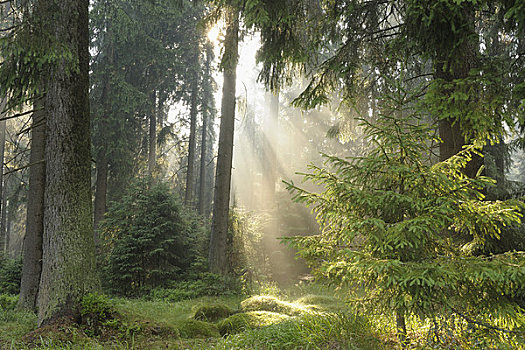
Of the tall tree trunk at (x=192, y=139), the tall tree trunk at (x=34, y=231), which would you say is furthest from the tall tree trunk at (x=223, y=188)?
the tall tree trunk at (x=192, y=139)

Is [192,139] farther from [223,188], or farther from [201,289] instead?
[201,289]

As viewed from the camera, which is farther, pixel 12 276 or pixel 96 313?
pixel 12 276

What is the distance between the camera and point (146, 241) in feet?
34.3

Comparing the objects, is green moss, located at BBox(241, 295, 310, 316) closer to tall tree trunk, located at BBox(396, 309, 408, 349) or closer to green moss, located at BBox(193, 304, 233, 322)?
green moss, located at BBox(193, 304, 233, 322)

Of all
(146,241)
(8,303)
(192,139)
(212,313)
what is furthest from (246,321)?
(192,139)

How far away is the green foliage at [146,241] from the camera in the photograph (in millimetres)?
10523

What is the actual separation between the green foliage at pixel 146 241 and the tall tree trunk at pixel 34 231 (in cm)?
274

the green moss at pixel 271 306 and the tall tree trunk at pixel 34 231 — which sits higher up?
the tall tree trunk at pixel 34 231

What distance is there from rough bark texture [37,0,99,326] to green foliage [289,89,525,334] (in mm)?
A: 3723

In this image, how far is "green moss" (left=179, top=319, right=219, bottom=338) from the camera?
5337mm

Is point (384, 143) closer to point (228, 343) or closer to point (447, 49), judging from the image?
point (447, 49)

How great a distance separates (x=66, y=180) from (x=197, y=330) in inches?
126

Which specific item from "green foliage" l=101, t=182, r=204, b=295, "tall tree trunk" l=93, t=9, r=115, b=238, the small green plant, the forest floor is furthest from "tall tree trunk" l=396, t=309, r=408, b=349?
"tall tree trunk" l=93, t=9, r=115, b=238

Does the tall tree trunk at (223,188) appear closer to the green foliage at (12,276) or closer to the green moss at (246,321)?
the green moss at (246,321)
